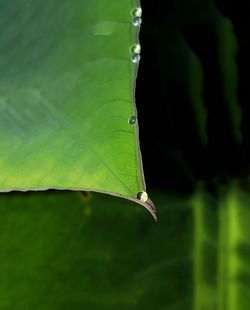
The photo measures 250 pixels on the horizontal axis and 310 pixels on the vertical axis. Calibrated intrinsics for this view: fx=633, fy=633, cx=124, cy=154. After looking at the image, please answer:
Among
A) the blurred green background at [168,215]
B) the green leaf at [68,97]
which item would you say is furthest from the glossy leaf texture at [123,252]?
the green leaf at [68,97]

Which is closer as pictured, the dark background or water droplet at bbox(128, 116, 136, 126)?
water droplet at bbox(128, 116, 136, 126)

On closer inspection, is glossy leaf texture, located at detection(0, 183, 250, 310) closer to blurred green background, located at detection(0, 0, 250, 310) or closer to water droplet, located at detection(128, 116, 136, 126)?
blurred green background, located at detection(0, 0, 250, 310)

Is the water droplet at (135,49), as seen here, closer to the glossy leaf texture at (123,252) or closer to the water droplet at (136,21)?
the water droplet at (136,21)

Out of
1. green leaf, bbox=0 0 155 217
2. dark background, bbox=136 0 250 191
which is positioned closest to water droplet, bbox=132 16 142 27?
green leaf, bbox=0 0 155 217

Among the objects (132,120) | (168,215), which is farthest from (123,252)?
(132,120)

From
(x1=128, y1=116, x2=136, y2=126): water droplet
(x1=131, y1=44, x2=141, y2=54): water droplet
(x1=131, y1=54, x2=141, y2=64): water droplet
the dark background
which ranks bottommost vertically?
the dark background

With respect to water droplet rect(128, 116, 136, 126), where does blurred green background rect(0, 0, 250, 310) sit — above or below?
below
